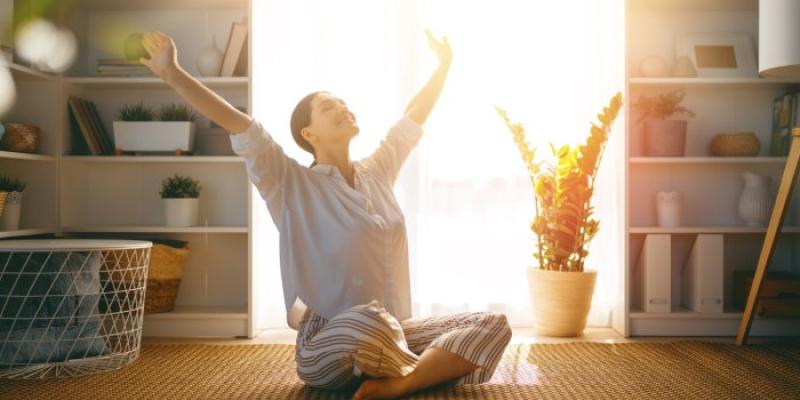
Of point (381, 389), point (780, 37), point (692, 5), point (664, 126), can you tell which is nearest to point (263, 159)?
point (381, 389)

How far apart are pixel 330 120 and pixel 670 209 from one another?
5.77 ft

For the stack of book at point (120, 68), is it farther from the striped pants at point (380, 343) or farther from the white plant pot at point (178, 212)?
the striped pants at point (380, 343)

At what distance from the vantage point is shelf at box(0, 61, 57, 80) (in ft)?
9.15

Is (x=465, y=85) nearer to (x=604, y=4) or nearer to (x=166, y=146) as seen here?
(x=604, y=4)

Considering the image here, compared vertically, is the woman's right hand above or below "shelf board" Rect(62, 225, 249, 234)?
above

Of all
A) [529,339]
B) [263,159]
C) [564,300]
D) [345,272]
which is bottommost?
[529,339]

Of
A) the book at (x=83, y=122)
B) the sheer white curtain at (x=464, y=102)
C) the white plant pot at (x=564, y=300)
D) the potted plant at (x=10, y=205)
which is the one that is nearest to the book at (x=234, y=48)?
the sheer white curtain at (x=464, y=102)

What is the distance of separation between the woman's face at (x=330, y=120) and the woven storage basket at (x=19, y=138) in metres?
1.35

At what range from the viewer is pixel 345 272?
210cm

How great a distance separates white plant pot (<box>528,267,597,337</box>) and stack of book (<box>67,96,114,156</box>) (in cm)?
195

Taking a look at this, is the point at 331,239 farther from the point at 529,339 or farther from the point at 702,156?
the point at 702,156

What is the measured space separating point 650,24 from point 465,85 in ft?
3.04

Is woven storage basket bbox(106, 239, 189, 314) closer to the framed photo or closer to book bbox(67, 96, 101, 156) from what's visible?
book bbox(67, 96, 101, 156)

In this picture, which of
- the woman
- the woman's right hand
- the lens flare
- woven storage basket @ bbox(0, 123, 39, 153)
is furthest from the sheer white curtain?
the woman's right hand
